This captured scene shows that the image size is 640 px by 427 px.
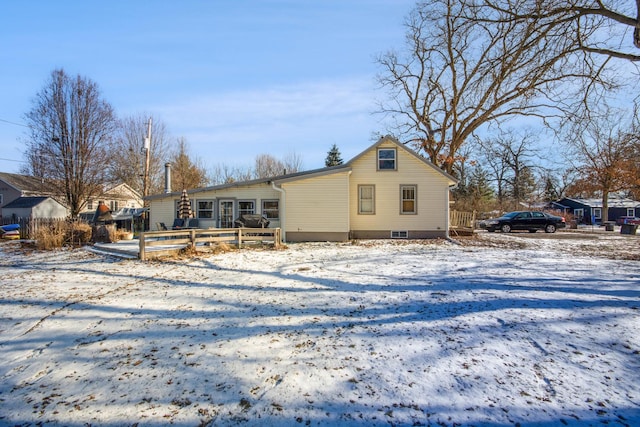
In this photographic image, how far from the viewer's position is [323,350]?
12.7ft

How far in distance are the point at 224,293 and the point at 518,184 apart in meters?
45.4

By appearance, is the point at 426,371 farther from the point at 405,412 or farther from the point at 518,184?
the point at 518,184

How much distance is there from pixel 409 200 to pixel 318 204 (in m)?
4.57

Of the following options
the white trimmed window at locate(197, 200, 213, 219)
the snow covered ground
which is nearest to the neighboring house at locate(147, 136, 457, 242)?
the white trimmed window at locate(197, 200, 213, 219)

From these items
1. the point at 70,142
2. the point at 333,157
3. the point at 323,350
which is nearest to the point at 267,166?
the point at 333,157

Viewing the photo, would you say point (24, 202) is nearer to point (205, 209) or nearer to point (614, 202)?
point (205, 209)

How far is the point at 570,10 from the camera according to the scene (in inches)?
317

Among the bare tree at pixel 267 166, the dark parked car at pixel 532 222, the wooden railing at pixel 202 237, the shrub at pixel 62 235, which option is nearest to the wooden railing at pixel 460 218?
the dark parked car at pixel 532 222

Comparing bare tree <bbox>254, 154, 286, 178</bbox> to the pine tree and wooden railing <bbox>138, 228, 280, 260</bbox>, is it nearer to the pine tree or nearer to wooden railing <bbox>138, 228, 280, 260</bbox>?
the pine tree

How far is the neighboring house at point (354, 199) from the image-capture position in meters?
15.3

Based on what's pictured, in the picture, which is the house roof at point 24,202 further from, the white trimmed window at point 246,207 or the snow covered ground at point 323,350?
the snow covered ground at point 323,350

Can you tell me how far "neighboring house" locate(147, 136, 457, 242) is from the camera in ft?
50.1

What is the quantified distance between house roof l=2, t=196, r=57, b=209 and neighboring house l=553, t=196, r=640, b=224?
58283 millimetres

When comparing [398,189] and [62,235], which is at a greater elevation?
[398,189]
